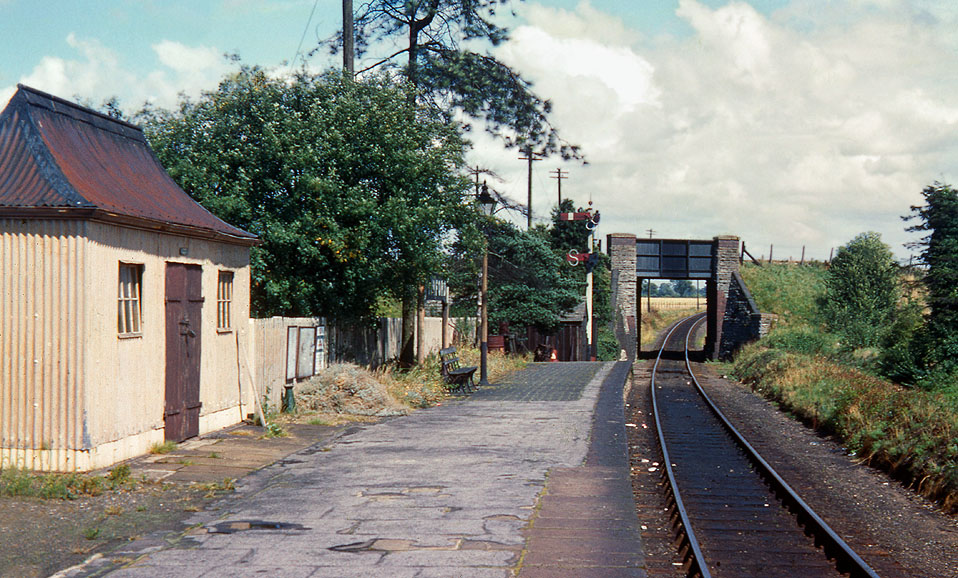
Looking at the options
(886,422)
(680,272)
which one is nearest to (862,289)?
(680,272)

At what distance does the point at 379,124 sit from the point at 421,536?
1168 cm

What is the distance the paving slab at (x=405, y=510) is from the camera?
6375mm

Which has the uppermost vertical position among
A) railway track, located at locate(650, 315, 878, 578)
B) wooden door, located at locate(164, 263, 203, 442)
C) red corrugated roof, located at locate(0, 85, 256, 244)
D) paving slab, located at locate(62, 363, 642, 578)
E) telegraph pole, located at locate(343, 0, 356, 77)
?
telegraph pole, located at locate(343, 0, 356, 77)

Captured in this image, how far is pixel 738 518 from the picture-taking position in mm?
8938

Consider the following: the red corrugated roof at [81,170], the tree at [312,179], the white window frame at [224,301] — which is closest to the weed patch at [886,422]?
the tree at [312,179]

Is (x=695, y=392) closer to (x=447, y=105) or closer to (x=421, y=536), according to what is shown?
(x=447, y=105)

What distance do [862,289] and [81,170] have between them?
36.7 metres

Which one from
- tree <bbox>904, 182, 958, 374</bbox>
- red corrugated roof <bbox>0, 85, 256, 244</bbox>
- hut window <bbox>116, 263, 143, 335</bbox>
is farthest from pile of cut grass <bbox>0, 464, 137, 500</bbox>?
tree <bbox>904, 182, 958, 374</bbox>

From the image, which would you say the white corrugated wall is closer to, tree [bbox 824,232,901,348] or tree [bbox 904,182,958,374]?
tree [bbox 904,182,958,374]

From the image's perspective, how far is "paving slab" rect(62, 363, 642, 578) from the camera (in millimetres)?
6375

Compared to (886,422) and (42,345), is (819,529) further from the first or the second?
(42,345)

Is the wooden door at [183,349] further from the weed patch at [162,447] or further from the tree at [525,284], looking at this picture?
the tree at [525,284]

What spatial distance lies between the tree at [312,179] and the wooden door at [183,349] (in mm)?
3973

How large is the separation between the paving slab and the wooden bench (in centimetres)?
577
